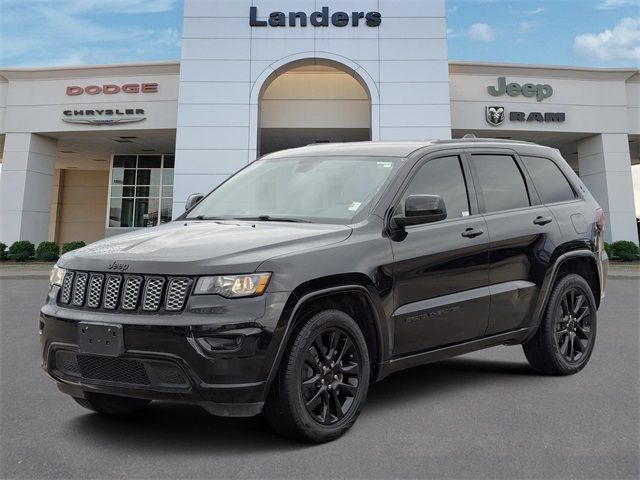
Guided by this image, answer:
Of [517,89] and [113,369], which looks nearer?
[113,369]

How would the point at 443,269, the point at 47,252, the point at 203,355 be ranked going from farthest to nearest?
1. the point at 47,252
2. the point at 443,269
3. the point at 203,355

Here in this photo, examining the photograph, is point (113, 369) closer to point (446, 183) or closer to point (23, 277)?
point (446, 183)

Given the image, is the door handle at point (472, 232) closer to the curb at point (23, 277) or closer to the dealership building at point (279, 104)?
the curb at point (23, 277)

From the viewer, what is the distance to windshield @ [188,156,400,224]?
14.2 feet

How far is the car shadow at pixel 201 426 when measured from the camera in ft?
12.0

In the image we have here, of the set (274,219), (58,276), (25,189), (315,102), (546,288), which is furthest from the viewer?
(25,189)

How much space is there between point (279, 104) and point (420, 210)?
23476 millimetres

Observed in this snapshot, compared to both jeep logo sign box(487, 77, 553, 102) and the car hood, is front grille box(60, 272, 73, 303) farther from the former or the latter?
jeep logo sign box(487, 77, 553, 102)

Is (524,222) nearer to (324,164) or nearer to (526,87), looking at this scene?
(324,164)

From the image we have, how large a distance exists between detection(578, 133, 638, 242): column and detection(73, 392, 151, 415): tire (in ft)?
86.9

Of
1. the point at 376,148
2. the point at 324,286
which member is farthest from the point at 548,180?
the point at 324,286

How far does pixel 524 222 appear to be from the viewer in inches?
208

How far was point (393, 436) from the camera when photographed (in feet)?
12.6

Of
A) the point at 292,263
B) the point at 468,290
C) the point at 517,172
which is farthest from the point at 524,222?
the point at 292,263
